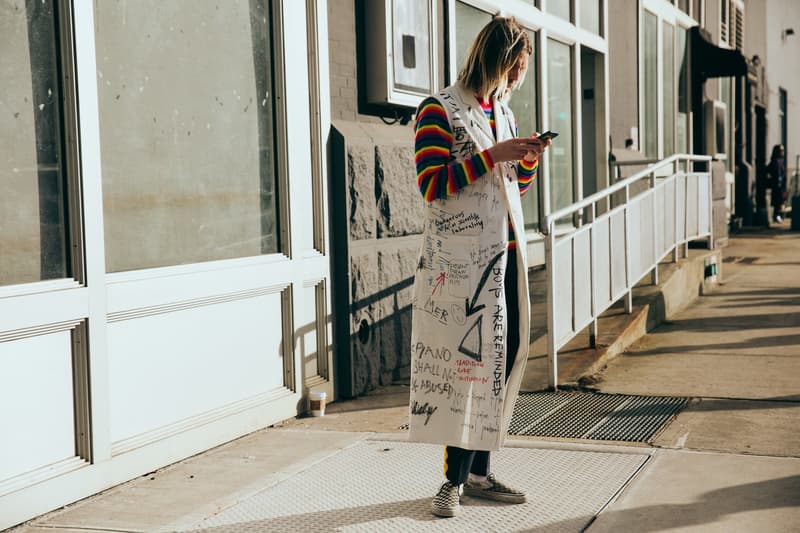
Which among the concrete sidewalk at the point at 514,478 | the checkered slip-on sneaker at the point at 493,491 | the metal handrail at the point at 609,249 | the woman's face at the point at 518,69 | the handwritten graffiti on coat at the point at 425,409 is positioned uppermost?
the woman's face at the point at 518,69

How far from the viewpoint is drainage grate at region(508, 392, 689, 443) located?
5.08 m

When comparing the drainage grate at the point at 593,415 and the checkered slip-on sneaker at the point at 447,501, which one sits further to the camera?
the drainage grate at the point at 593,415

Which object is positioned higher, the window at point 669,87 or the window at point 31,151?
the window at point 669,87

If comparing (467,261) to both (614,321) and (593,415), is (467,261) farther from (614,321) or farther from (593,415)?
(614,321)

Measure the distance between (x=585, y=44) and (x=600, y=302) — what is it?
171 inches

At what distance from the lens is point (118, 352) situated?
4.36 meters

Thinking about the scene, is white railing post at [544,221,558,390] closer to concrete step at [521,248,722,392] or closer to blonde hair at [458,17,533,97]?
concrete step at [521,248,722,392]

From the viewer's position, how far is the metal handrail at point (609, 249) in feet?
20.5

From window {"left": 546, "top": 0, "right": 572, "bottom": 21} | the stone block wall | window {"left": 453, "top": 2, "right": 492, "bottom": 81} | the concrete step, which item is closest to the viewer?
the stone block wall

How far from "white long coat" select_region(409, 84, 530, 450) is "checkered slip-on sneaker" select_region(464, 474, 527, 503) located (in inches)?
12.1

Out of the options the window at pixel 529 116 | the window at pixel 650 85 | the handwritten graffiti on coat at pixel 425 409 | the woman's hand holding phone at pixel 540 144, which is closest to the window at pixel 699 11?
the window at pixel 650 85

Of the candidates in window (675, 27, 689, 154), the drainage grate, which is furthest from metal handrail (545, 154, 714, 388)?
window (675, 27, 689, 154)

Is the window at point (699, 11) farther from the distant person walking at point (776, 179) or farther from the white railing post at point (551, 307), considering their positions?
the white railing post at point (551, 307)

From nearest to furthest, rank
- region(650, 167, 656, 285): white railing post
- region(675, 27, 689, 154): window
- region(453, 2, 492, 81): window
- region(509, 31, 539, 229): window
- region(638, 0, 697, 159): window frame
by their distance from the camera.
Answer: region(453, 2, 492, 81): window, region(650, 167, 656, 285): white railing post, region(509, 31, 539, 229): window, region(638, 0, 697, 159): window frame, region(675, 27, 689, 154): window
